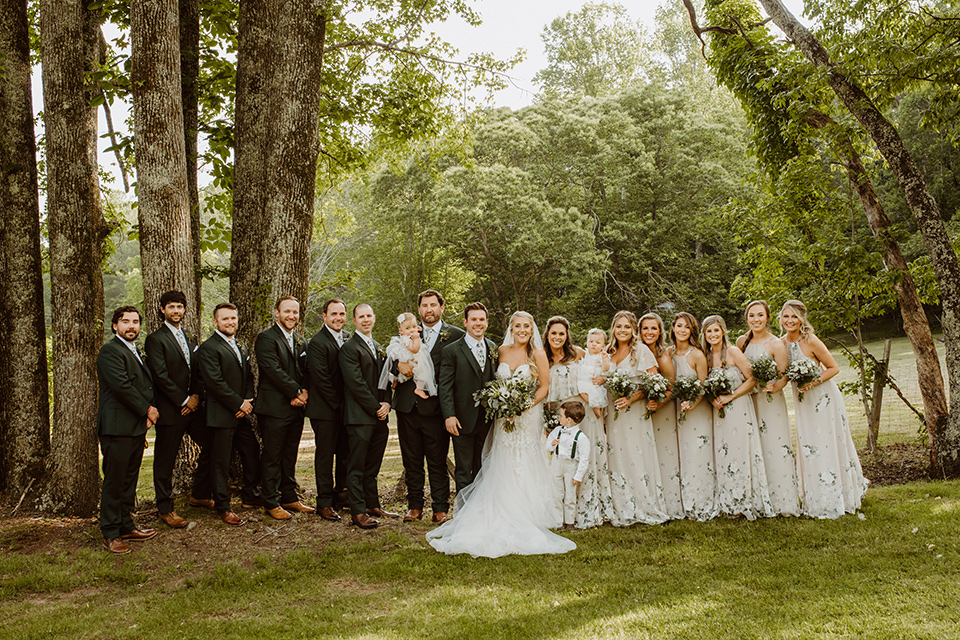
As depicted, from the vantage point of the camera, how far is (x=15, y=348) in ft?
24.0

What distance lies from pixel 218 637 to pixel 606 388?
389 centimetres

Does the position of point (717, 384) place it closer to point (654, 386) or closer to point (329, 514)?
point (654, 386)

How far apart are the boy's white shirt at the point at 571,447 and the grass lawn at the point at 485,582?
0.59m

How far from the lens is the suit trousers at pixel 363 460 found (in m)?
6.27

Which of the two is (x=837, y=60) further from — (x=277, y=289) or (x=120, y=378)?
(x=120, y=378)

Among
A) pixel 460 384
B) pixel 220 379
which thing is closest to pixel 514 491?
pixel 460 384

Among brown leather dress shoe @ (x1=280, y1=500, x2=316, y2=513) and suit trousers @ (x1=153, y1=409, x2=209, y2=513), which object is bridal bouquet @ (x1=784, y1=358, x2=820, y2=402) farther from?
suit trousers @ (x1=153, y1=409, x2=209, y2=513)

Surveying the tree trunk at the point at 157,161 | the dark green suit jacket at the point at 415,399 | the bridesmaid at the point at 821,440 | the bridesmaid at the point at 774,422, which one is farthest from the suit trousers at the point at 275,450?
the bridesmaid at the point at 821,440

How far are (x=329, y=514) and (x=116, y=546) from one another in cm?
176

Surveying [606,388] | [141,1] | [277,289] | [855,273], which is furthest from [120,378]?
[855,273]

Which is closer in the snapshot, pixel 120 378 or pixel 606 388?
pixel 120 378

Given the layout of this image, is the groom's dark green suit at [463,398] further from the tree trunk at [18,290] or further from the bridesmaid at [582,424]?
the tree trunk at [18,290]

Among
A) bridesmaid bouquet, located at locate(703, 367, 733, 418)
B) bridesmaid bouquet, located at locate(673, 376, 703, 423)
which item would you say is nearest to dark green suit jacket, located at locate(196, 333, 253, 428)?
bridesmaid bouquet, located at locate(673, 376, 703, 423)

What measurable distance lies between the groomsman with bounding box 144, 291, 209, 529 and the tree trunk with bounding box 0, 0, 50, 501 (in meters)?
2.13
